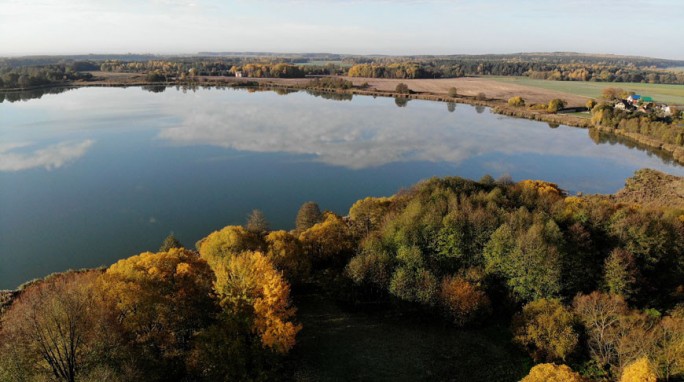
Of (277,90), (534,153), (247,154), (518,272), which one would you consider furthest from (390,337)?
(277,90)

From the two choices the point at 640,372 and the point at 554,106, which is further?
the point at 554,106

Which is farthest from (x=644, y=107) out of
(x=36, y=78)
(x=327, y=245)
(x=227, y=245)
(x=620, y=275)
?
(x=36, y=78)

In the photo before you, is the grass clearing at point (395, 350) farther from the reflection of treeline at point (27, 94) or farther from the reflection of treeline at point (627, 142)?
the reflection of treeline at point (27, 94)

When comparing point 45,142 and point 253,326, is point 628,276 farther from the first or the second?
point 45,142

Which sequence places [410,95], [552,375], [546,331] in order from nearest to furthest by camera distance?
[552,375], [546,331], [410,95]

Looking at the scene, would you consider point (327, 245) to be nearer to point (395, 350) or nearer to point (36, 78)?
point (395, 350)

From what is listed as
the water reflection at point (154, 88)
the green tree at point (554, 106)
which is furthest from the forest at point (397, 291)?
the water reflection at point (154, 88)
